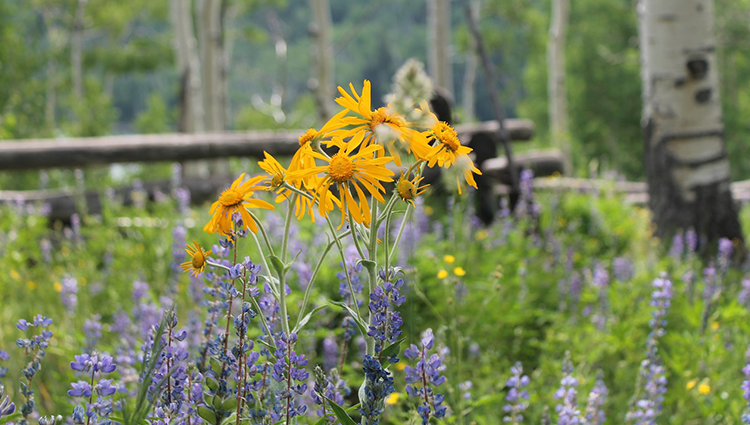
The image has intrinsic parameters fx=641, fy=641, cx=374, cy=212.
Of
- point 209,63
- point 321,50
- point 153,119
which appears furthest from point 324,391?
point 153,119

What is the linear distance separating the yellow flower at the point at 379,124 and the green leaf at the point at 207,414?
0.47 metres

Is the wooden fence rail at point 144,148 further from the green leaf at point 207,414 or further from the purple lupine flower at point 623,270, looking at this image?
the green leaf at point 207,414

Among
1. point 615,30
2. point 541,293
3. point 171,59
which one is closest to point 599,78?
point 615,30

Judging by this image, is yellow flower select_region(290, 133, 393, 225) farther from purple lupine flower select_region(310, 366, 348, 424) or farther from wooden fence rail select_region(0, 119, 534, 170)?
wooden fence rail select_region(0, 119, 534, 170)

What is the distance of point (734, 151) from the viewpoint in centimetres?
2453

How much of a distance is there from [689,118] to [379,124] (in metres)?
3.83

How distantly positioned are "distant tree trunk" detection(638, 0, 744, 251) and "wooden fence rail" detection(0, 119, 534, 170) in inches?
62.0

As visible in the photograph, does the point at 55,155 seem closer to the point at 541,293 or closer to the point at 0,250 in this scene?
the point at 0,250

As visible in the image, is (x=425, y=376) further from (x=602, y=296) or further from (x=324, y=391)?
(x=602, y=296)

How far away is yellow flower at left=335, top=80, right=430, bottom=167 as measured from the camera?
3.15ft

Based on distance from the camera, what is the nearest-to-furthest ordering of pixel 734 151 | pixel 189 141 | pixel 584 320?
pixel 584 320 < pixel 189 141 < pixel 734 151

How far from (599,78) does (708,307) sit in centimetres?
2659

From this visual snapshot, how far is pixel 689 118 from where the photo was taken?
421 cm

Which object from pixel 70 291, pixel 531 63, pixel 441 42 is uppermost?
pixel 531 63
